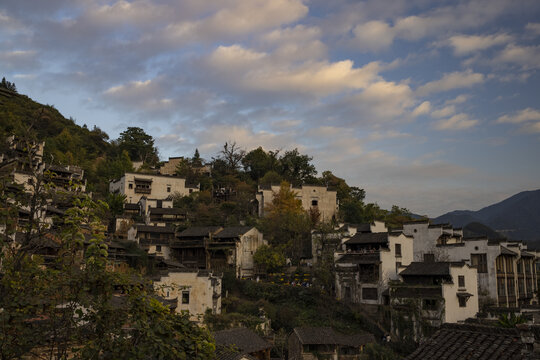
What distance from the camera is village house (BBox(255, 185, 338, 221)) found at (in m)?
68.1

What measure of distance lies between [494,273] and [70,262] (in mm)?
43999

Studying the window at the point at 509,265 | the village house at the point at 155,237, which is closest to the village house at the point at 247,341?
the village house at the point at 155,237

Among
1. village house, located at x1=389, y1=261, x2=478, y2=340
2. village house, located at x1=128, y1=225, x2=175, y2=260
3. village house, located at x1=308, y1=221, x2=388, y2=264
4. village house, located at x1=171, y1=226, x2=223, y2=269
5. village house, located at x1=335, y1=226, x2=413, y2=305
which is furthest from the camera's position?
village house, located at x1=128, y1=225, x2=175, y2=260

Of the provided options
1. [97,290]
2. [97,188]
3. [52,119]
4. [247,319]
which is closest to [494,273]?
[247,319]

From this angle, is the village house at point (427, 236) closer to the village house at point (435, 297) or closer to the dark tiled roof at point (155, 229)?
the village house at point (435, 297)

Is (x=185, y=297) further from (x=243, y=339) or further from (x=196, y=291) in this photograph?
(x=243, y=339)

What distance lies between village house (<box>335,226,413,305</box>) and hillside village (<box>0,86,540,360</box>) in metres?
0.14

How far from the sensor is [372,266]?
43.4 m

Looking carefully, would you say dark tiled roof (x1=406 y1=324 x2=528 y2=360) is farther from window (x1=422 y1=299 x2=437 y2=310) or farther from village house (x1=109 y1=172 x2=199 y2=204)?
village house (x1=109 y1=172 x2=199 y2=204)

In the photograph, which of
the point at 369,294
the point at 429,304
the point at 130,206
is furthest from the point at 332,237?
the point at 130,206

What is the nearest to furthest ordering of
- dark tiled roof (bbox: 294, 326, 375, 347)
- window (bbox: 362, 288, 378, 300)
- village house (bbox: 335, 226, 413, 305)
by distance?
dark tiled roof (bbox: 294, 326, 375, 347), window (bbox: 362, 288, 378, 300), village house (bbox: 335, 226, 413, 305)

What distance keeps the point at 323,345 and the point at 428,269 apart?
12.7 m

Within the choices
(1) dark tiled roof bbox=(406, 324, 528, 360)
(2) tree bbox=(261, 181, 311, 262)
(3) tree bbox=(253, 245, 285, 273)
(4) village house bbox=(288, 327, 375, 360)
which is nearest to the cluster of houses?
(4) village house bbox=(288, 327, 375, 360)

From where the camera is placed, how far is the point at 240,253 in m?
53.6
